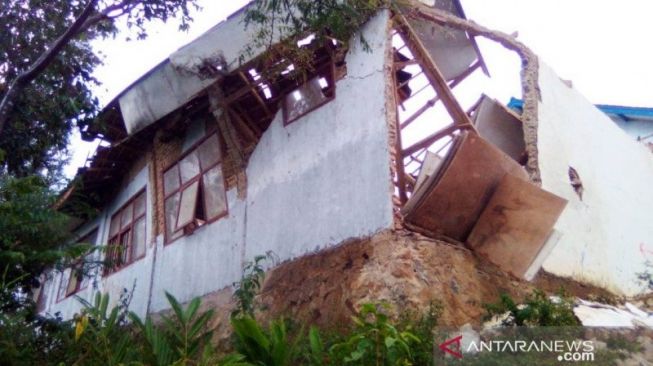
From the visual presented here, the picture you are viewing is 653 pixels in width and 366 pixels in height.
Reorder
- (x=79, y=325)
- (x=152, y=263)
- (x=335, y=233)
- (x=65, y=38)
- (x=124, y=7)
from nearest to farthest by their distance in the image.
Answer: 1. (x=79, y=325)
2. (x=335, y=233)
3. (x=65, y=38)
4. (x=124, y=7)
5. (x=152, y=263)

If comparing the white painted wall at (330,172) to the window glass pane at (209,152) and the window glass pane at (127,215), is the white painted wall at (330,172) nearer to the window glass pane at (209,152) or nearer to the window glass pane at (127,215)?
the window glass pane at (209,152)

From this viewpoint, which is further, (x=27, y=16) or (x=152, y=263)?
(x=152, y=263)

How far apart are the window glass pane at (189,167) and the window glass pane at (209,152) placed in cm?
14

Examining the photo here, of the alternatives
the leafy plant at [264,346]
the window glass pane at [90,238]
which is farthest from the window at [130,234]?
the leafy plant at [264,346]

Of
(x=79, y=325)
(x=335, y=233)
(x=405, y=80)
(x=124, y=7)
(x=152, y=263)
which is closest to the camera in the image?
(x=79, y=325)

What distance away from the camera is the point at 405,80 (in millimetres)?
9398

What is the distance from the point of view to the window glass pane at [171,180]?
10828mm

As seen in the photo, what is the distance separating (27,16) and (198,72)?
124 inches

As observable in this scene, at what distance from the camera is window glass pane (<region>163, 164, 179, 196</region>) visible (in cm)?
1083

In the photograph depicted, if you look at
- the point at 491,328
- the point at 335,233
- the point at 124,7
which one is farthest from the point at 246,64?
the point at 491,328

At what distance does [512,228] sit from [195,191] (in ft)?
17.2

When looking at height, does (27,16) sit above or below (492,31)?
above

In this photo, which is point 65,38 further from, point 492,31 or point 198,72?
point 492,31

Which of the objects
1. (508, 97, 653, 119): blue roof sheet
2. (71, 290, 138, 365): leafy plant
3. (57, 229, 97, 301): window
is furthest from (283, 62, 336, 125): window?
(508, 97, 653, 119): blue roof sheet
